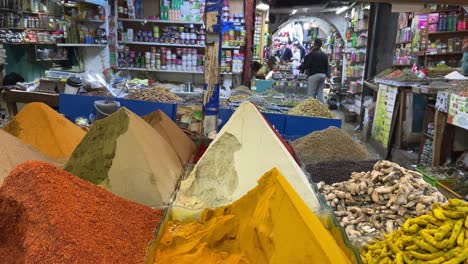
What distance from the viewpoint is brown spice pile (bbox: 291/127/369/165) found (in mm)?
3158

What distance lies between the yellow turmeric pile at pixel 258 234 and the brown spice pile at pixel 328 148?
180cm

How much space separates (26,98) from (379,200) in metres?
3.50

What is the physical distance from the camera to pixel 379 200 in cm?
214

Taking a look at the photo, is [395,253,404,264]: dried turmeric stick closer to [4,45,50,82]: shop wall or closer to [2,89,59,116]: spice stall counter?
[2,89,59,116]: spice stall counter

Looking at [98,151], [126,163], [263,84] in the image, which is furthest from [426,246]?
[263,84]

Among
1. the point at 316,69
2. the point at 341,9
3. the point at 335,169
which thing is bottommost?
the point at 335,169

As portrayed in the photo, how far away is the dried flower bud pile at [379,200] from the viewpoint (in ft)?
6.35

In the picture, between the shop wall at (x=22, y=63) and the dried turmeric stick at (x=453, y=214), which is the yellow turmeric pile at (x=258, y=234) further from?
the shop wall at (x=22, y=63)

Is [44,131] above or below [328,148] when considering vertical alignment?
above

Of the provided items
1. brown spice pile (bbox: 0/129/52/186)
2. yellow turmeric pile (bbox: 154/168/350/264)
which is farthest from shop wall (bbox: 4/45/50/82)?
yellow turmeric pile (bbox: 154/168/350/264)

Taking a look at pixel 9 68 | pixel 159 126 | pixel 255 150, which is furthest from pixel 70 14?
pixel 255 150

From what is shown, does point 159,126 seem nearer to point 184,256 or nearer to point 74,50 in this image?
point 184,256

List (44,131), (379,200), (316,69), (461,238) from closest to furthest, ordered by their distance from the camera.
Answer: (461,238), (379,200), (44,131), (316,69)

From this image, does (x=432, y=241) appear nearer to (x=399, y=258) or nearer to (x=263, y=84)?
(x=399, y=258)
